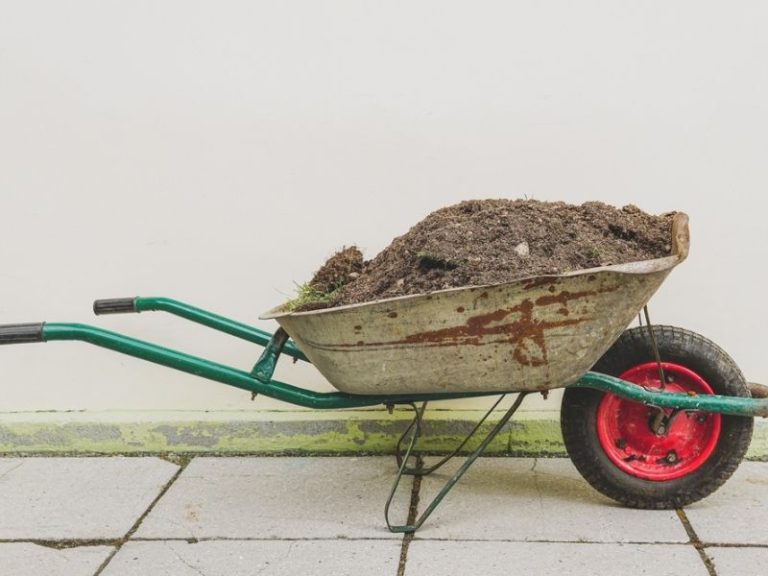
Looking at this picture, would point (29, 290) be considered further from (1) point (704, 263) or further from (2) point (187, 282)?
(1) point (704, 263)

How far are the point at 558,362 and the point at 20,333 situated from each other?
4.89 feet

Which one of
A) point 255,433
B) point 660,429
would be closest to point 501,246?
point 660,429

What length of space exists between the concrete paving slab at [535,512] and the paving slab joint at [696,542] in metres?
0.02

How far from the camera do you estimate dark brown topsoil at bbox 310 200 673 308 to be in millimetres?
2420

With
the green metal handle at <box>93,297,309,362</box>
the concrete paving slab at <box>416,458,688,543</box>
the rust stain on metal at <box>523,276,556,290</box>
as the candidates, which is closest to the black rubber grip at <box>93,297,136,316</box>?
the green metal handle at <box>93,297,309,362</box>

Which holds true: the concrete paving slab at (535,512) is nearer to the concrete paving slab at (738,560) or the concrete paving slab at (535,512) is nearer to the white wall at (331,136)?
the concrete paving slab at (738,560)

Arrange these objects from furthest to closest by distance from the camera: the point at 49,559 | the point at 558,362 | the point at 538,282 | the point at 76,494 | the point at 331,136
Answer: the point at 331,136
the point at 76,494
the point at 49,559
the point at 558,362
the point at 538,282

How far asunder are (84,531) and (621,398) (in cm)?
184

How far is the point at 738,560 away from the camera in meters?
2.57

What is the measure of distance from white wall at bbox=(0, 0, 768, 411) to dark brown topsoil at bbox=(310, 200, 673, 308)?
55 centimetres

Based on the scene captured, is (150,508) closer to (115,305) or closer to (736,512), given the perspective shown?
(115,305)

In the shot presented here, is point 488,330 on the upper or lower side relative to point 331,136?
lower

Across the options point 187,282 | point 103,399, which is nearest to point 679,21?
point 187,282

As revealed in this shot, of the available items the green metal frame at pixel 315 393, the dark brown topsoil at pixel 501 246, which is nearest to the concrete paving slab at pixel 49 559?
the green metal frame at pixel 315 393
